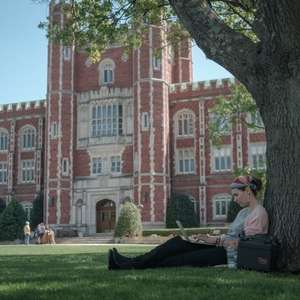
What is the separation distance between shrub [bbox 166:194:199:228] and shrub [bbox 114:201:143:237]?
381cm

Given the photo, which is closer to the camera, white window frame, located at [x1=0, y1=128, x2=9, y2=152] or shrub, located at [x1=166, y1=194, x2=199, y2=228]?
shrub, located at [x1=166, y1=194, x2=199, y2=228]

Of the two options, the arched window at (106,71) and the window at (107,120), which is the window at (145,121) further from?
the arched window at (106,71)

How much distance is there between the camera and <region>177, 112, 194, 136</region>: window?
38406 millimetres

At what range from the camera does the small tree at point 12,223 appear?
3497cm

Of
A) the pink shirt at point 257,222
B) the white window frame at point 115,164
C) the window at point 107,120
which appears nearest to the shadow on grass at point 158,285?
the pink shirt at point 257,222

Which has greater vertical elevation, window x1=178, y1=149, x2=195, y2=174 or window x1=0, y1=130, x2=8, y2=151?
window x1=0, y1=130, x2=8, y2=151

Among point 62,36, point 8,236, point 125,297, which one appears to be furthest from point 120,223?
point 125,297

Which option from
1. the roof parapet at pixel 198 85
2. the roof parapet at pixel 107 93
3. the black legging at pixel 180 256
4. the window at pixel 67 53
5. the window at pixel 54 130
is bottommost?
the black legging at pixel 180 256

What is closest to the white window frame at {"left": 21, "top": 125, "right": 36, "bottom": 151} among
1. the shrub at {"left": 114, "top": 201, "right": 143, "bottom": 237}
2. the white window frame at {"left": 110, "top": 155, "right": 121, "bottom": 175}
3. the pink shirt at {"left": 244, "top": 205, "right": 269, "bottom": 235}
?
the white window frame at {"left": 110, "top": 155, "right": 121, "bottom": 175}

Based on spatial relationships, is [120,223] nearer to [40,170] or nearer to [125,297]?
[40,170]

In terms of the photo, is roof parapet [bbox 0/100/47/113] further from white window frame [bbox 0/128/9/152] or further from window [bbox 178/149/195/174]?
window [bbox 178/149/195/174]

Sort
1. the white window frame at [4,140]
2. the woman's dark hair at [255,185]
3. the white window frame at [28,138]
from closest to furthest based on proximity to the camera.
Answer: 1. the woman's dark hair at [255,185]
2. the white window frame at [28,138]
3. the white window frame at [4,140]

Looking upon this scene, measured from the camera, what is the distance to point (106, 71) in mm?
40219

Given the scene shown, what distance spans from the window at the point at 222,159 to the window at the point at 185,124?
7.37ft
